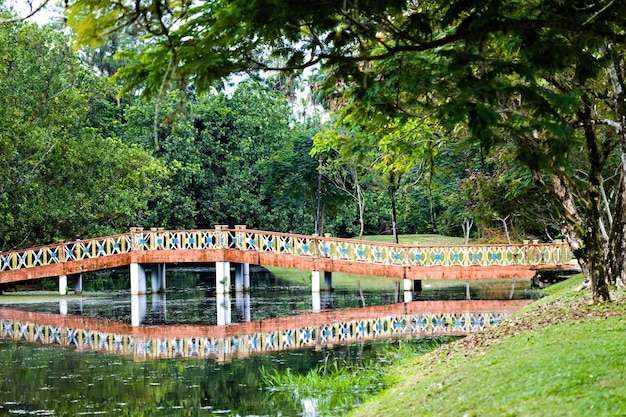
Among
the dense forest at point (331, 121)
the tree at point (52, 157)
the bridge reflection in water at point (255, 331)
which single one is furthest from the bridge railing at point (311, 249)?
the bridge reflection in water at point (255, 331)

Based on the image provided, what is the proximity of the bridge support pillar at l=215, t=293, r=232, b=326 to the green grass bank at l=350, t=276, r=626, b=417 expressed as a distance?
9.39 metres

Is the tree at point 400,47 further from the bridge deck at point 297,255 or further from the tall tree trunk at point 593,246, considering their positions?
the bridge deck at point 297,255

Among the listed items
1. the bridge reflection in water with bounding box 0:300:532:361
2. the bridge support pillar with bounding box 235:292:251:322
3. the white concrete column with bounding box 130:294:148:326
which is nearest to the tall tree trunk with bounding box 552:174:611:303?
the bridge reflection in water with bounding box 0:300:532:361

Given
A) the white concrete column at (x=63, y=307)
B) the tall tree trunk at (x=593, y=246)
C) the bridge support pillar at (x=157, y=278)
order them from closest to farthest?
the tall tree trunk at (x=593, y=246) < the white concrete column at (x=63, y=307) < the bridge support pillar at (x=157, y=278)

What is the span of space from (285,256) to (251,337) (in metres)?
10.1

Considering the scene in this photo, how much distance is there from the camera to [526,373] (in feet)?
28.8

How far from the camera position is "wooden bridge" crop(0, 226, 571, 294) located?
1085 inches

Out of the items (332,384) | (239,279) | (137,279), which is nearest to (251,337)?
(332,384)

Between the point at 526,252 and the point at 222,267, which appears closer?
the point at 526,252

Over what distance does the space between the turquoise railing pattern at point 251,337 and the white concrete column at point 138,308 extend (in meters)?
1.97

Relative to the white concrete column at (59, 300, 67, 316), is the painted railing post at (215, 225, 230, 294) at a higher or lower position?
higher

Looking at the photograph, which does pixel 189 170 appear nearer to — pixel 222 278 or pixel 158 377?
pixel 222 278

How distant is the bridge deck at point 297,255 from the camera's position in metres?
27.5

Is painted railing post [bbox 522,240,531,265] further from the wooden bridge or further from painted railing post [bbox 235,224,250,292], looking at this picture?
painted railing post [bbox 235,224,250,292]
